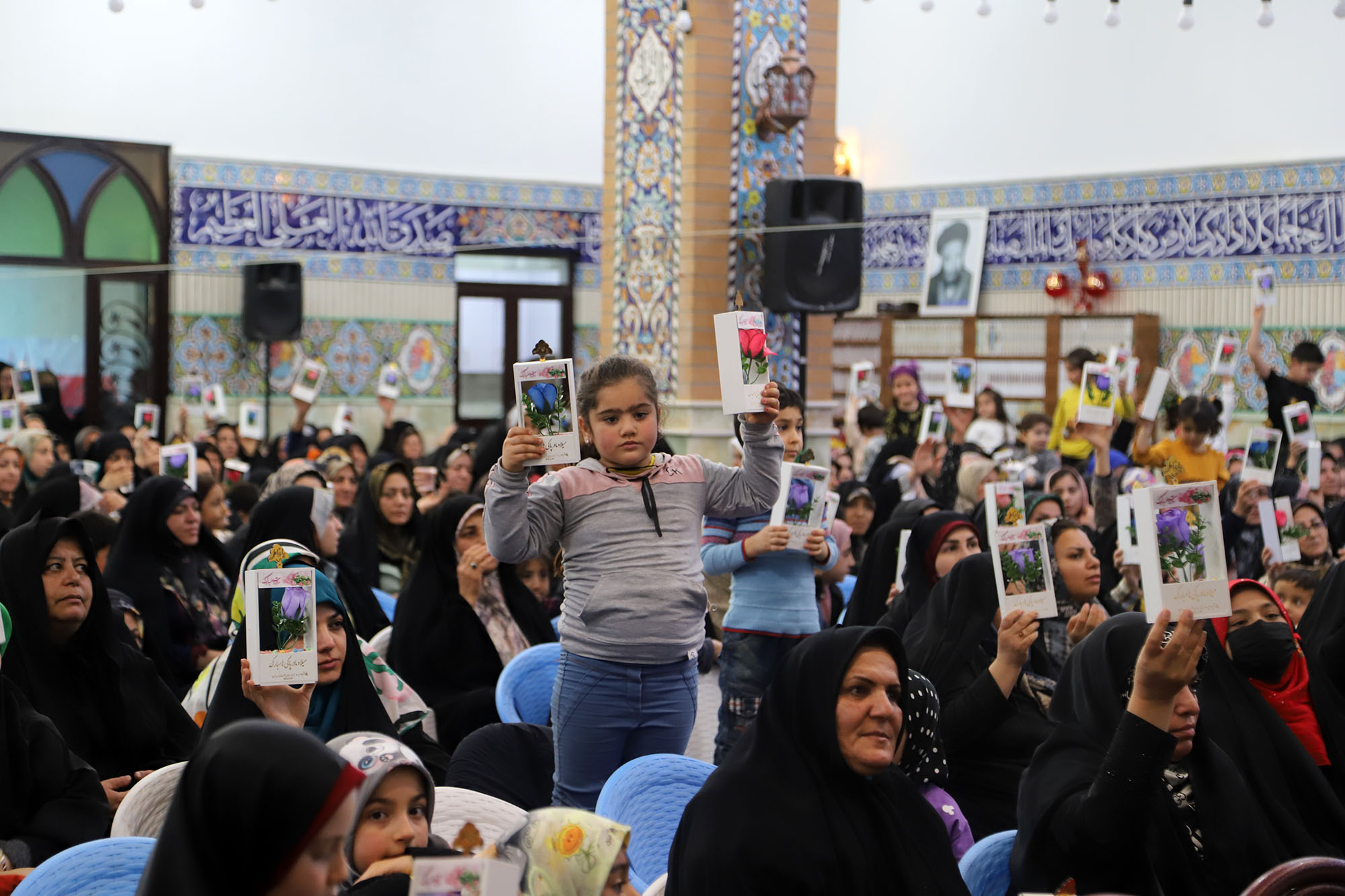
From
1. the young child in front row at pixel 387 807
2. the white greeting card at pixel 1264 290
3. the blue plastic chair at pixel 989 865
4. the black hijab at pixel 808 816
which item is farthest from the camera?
the white greeting card at pixel 1264 290

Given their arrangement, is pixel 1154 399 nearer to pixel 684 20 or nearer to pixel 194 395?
pixel 684 20

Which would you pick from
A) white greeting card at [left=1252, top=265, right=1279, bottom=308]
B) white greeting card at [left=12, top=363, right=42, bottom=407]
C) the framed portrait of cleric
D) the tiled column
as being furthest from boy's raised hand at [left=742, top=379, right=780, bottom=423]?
the framed portrait of cleric

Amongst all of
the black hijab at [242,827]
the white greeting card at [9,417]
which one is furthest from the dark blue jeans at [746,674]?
the white greeting card at [9,417]

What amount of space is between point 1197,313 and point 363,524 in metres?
7.61

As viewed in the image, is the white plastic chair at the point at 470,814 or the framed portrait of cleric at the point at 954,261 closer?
the white plastic chair at the point at 470,814

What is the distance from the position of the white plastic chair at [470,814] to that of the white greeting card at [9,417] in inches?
233

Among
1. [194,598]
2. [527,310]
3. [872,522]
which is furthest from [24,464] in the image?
[527,310]

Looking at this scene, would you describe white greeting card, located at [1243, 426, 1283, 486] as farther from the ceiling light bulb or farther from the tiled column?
the ceiling light bulb

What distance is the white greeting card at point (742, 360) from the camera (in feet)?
9.44

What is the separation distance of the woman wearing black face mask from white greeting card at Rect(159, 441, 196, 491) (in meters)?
4.04

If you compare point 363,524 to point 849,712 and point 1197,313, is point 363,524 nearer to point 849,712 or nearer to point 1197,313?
A: point 849,712

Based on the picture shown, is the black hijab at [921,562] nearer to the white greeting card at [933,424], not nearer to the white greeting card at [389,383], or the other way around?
the white greeting card at [933,424]

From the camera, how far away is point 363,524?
582 centimetres

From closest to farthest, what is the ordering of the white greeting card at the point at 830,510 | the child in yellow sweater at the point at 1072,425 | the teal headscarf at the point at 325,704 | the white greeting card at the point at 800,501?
the teal headscarf at the point at 325,704 → the white greeting card at the point at 800,501 → the white greeting card at the point at 830,510 → the child in yellow sweater at the point at 1072,425
